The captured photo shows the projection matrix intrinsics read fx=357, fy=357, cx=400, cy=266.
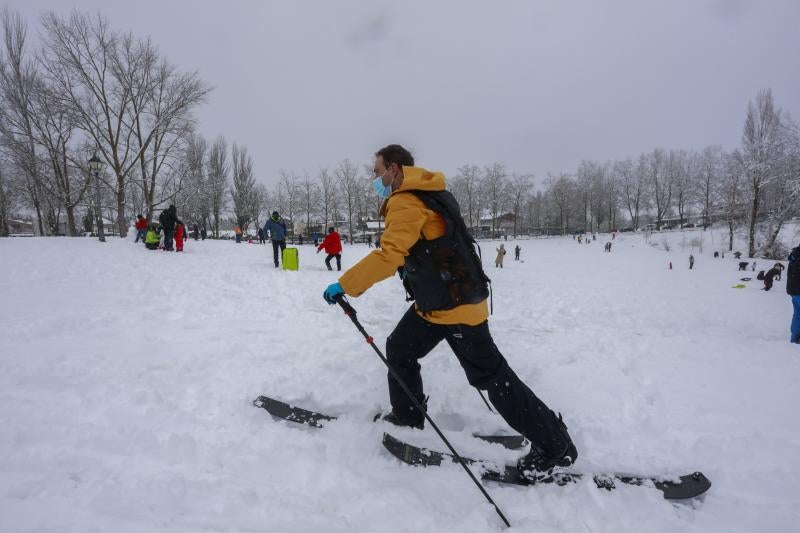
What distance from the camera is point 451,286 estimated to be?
2164 millimetres

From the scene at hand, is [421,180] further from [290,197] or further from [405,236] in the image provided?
[290,197]

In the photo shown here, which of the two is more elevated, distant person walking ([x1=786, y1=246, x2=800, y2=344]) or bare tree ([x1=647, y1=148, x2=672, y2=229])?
bare tree ([x1=647, y1=148, x2=672, y2=229])

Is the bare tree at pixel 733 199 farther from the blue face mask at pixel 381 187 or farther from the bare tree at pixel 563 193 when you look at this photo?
the blue face mask at pixel 381 187

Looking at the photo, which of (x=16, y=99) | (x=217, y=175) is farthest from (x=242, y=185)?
(x=16, y=99)

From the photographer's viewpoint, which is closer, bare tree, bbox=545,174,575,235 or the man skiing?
the man skiing

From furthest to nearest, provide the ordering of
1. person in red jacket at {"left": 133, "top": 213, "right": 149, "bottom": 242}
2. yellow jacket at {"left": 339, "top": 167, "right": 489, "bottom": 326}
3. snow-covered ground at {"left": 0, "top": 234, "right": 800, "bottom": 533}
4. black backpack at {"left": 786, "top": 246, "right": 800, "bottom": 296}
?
1. person in red jacket at {"left": 133, "top": 213, "right": 149, "bottom": 242}
2. black backpack at {"left": 786, "top": 246, "right": 800, "bottom": 296}
3. yellow jacket at {"left": 339, "top": 167, "right": 489, "bottom": 326}
4. snow-covered ground at {"left": 0, "top": 234, "right": 800, "bottom": 533}

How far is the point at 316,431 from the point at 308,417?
16 centimetres

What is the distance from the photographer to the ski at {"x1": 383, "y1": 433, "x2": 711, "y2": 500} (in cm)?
212

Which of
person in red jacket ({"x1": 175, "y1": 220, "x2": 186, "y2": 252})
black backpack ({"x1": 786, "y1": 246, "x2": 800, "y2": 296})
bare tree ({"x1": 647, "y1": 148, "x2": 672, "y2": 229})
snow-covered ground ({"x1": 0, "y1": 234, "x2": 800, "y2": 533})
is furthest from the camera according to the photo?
bare tree ({"x1": 647, "y1": 148, "x2": 672, "y2": 229})

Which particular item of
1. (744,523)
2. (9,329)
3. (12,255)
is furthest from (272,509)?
(12,255)

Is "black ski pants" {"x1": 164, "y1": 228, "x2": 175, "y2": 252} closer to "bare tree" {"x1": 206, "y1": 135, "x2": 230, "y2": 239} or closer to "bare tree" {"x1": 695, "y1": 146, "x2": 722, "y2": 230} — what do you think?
"bare tree" {"x1": 206, "y1": 135, "x2": 230, "y2": 239}

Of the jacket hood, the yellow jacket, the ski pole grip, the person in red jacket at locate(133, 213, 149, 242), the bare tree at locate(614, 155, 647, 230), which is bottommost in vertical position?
the ski pole grip

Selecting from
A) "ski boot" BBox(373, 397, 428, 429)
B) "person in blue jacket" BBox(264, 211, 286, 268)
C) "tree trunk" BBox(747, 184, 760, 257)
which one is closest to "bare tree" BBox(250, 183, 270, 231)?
"person in blue jacket" BBox(264, 211, 286, 268)

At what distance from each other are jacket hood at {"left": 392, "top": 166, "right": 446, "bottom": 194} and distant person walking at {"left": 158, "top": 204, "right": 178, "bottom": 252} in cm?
1437
